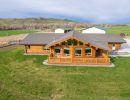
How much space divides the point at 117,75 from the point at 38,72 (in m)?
8.90

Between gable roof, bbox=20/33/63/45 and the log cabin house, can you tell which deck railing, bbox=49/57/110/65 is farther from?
gable roof, bbox=20/33/63/45

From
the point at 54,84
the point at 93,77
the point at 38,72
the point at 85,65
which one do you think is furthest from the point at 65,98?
the point at 85,65

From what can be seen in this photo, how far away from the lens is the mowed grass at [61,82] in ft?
55.9

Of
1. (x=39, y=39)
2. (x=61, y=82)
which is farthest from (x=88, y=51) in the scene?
(x=39, y=39)

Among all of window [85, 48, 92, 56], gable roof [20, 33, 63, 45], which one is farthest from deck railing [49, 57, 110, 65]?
gable roof [20, 33, 63, 45]

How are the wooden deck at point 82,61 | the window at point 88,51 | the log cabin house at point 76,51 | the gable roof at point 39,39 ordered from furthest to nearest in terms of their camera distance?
the gable roof at point 39,39, the window at point 88,51, the log cabin house at point 76,51, the wooden deck at point 82,61

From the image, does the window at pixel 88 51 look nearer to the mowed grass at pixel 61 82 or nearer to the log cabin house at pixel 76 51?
the log cabin house at pixel 76 51

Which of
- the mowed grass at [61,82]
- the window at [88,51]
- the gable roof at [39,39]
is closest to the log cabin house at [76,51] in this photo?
the window at [88,51]

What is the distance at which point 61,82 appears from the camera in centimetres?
2114

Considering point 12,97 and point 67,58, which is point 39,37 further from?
point 12,97

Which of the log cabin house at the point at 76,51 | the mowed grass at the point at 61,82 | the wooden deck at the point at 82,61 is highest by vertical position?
the log cabin house at the point at 76,51

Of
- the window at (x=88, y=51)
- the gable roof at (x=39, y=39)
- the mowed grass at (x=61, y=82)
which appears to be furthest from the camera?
the gable roof at (x=39, y=39)

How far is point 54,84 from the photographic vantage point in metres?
20.5

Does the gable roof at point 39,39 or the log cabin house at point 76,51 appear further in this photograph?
the gable roof at point 39,39
